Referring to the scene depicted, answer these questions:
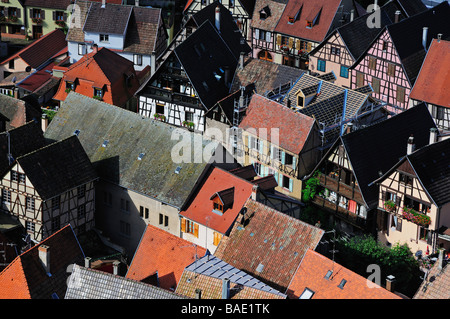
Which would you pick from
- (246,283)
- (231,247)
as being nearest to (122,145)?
(231,247)

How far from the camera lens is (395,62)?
90.4m

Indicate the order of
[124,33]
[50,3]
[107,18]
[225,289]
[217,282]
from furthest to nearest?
[50,3] → [107,18] → [124,33] → [217,282] → [225,289]

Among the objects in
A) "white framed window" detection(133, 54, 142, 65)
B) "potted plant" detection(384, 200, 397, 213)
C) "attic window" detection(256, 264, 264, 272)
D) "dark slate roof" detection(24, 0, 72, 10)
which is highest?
"dark slate roof" detection(24, 0, 72, 10)

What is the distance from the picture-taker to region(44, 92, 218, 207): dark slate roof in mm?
77875

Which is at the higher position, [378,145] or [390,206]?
[378,145]

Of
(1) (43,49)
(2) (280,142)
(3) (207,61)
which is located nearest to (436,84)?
(2) (280,142)

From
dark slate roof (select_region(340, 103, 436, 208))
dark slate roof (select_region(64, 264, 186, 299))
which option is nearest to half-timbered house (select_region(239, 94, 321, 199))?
dark slate roof (select_region(340, 103, 436, 208))

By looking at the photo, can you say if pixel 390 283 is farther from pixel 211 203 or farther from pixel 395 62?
pixel 395 62

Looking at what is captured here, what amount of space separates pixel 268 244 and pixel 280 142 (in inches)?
573

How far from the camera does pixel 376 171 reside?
77000 millimetres

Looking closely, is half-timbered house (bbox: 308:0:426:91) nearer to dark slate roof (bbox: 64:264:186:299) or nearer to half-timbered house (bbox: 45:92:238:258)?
half-timbered house (bbox: 45:92:238:258)

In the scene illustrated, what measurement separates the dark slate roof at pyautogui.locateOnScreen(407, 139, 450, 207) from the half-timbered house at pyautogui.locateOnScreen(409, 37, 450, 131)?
40.1 feet

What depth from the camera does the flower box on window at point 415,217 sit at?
73562 millimetres

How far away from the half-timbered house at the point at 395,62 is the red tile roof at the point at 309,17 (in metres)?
9.53
